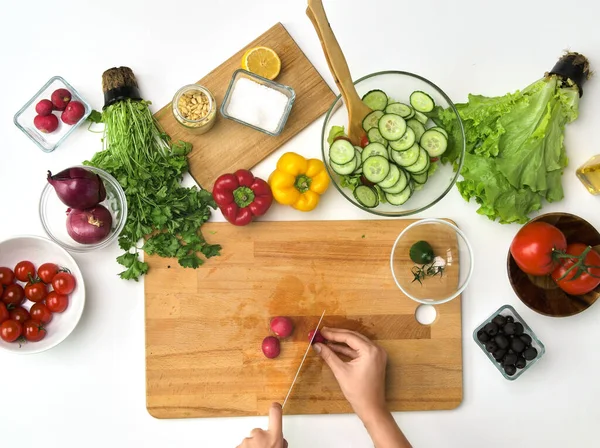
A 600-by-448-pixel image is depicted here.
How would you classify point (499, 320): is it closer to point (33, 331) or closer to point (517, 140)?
point (517, 140)

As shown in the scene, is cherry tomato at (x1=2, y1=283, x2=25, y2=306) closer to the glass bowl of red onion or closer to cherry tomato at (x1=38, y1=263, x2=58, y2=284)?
cherry tomato at (x1=38, y1=263, x2=58, y2=284)

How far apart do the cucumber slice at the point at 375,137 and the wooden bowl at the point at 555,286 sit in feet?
1.76

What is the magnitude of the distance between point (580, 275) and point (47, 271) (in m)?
1.64

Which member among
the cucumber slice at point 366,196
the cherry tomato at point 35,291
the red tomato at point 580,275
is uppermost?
the cherry tomato at point 35,291

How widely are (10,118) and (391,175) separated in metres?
1.26

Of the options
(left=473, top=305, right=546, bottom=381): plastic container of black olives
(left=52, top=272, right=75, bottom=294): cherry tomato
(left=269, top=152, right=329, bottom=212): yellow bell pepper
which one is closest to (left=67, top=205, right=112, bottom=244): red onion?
(left=52, top=272, right=75, bottom=294): cherry tomato

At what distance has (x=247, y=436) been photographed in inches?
72.4

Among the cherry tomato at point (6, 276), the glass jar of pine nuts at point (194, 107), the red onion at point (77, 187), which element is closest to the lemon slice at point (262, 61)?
the glass jar of pine nuts at point (194, 107)

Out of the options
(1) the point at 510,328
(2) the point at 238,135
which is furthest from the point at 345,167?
(1) the point at 510,328

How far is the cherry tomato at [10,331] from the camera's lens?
5.67 feet

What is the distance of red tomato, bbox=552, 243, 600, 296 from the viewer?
168 cm

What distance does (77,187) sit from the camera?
64.7 inches

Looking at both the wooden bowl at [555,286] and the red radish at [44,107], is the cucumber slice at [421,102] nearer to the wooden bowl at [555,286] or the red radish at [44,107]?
the wooden bowl at [555,286]

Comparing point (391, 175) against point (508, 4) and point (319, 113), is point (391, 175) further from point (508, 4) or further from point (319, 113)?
point (508, 4)
